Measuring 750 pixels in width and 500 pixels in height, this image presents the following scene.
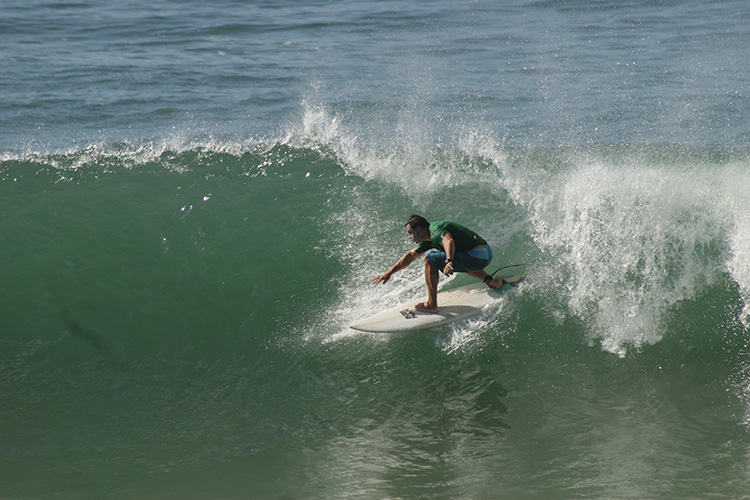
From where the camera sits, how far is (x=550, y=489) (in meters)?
4.98

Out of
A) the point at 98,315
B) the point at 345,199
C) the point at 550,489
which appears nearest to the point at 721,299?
the point at 550,489

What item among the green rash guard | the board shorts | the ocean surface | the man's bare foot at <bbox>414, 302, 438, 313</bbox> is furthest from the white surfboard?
the green rash guard

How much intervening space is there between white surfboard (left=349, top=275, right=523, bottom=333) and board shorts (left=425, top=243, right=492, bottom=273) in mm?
399

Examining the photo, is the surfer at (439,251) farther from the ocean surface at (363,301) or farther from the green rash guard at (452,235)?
the ocean surface at (363,301)

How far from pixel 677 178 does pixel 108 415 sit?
7850 mm

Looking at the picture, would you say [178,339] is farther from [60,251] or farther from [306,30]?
[306,30]

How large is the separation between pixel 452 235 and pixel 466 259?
0.34 m

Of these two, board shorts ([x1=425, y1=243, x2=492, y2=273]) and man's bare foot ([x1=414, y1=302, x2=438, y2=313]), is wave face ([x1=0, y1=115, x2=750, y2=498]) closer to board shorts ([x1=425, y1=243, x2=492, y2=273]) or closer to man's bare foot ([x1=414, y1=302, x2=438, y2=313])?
man's bare foot ([x1=414, y1=302, x2=438, y2=313])

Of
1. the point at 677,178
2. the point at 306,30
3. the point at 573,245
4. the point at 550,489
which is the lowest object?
the point at 550,489

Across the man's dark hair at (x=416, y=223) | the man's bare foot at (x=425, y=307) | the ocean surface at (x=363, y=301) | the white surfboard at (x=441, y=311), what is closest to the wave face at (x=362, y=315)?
the ocean surface at (x=363, y=301)

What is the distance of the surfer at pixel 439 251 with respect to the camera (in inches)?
257

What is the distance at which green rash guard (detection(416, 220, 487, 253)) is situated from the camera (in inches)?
262

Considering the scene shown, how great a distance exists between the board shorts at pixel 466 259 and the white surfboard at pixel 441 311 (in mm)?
399

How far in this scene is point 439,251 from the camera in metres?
6.79
